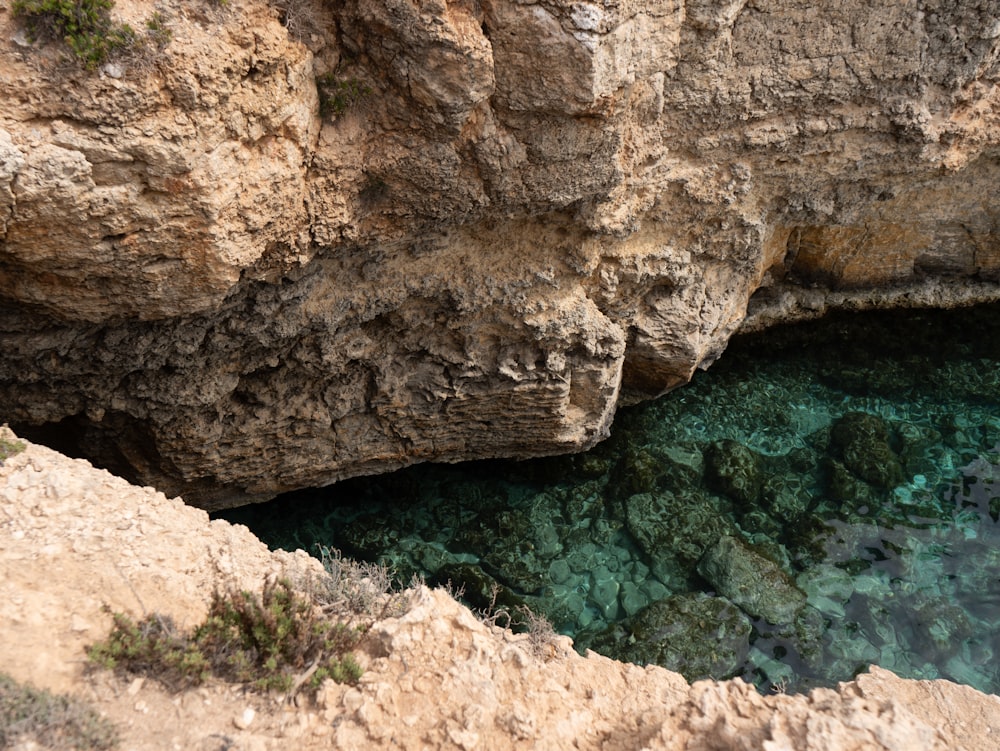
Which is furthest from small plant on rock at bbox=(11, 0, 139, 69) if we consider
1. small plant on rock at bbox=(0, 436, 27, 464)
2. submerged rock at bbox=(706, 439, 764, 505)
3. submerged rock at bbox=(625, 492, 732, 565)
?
submerged rock at bbox=(706, 439, 764, 505)

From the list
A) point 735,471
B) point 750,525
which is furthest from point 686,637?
point 735,471

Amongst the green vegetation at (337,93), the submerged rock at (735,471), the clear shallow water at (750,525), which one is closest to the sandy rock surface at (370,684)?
the clear shallow water at (750,525)

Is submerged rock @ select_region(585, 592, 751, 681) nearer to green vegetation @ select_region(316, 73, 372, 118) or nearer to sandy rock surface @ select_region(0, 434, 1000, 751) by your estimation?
sandy rock surface @ select_region(0, 434, 1000, 751)

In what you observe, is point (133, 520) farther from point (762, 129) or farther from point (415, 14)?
point (762, 129)

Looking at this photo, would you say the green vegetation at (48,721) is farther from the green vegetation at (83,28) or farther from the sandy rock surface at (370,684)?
the green vegetation at (83,28)

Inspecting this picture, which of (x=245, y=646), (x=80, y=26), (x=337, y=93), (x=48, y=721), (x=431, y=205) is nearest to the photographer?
(x=48, y=721)

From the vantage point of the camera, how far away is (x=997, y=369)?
10.3m

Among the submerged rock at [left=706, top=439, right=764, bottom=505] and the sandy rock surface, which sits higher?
the sandy rock surface

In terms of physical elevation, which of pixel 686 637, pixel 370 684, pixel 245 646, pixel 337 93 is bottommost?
pixel 686 637

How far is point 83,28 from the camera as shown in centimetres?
415

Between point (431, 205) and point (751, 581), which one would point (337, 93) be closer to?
point (431, 205)

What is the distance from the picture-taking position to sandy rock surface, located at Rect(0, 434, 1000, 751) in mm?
3729

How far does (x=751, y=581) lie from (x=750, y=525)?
0.84 meters

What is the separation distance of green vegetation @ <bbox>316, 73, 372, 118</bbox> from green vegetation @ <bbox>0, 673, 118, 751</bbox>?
4.04m
